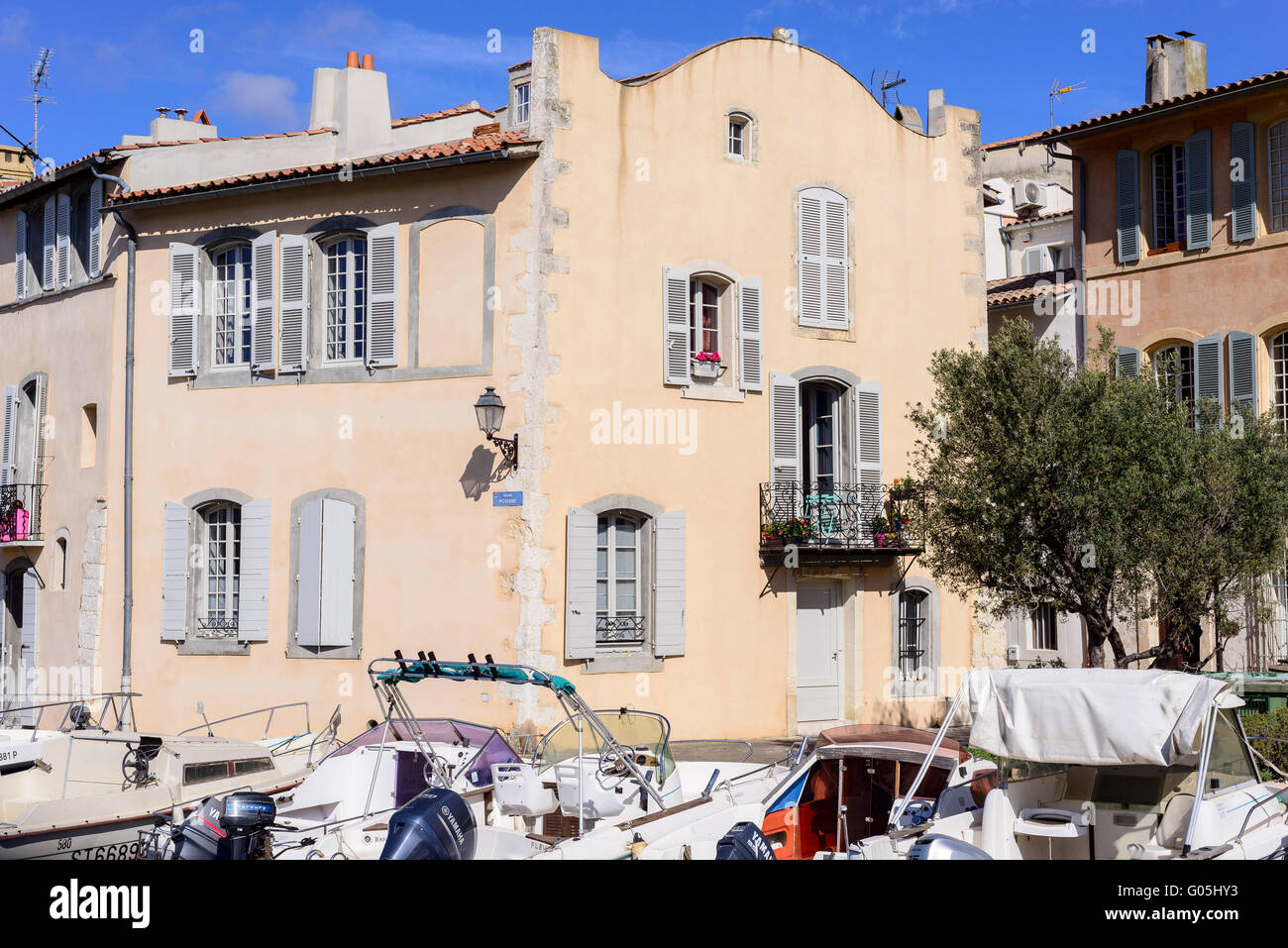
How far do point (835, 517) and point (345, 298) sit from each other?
7466 mm

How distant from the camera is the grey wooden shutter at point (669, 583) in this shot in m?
18.6

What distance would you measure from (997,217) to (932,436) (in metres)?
17.1

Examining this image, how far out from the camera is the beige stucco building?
59.8 feet

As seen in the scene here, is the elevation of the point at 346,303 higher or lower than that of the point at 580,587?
higher

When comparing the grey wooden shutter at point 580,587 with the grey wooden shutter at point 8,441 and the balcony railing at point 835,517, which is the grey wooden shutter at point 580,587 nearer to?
the balcony railing at point 835,517

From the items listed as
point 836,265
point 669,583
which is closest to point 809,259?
point 836,265

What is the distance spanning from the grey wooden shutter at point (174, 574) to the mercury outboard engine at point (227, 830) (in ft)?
32.7

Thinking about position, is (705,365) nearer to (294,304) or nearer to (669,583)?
(669,583)

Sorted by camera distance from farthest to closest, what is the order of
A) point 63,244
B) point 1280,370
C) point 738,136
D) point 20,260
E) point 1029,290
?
point 1029,290 → point 20,260 → point 63,244 → point 1280,370 → point 738,136

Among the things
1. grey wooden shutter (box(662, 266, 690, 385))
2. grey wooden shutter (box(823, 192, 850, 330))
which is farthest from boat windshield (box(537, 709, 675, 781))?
grey wooden shutter (box(823, 192, 850, 330))

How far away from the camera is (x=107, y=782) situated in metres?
13.5
